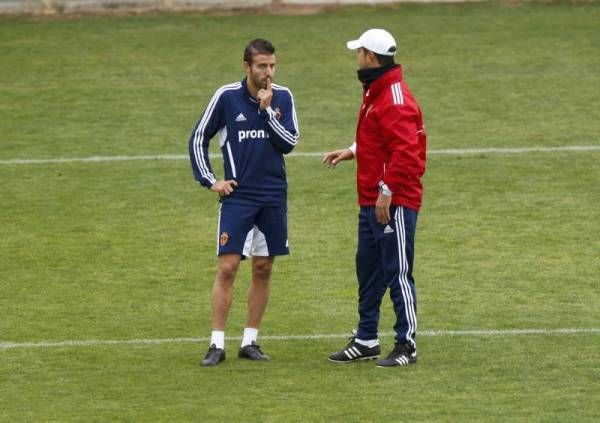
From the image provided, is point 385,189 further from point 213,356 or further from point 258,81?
point 213,356

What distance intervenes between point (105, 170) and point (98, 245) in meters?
3.06

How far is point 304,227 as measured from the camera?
599 inches

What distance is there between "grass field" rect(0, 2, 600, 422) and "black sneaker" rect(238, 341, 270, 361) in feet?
0.35

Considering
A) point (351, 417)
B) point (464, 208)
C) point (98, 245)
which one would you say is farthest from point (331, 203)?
point (351, 417)

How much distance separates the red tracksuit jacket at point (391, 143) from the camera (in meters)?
10.2

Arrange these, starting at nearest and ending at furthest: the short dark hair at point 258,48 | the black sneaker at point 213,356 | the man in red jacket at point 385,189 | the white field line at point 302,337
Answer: the man in red jacket at point 385,189 < the short dark hair at point 258,48 < the black sneaker at point 213,356 < the white field line at point 302,337

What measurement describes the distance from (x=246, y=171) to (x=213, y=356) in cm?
116

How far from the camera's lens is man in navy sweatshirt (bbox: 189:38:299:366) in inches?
418

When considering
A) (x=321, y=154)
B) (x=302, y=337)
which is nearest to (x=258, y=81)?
(x=302, y=337)

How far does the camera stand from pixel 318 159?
17.9 m

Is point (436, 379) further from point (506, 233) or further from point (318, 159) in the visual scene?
point (318, 159)

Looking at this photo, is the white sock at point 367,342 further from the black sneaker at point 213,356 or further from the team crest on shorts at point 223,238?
the team crest on shorts at point 223,238

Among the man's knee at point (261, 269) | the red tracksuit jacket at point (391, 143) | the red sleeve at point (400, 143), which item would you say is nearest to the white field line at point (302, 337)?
the man's knee at point (261, 269)

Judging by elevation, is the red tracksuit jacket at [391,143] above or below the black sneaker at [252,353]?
above
